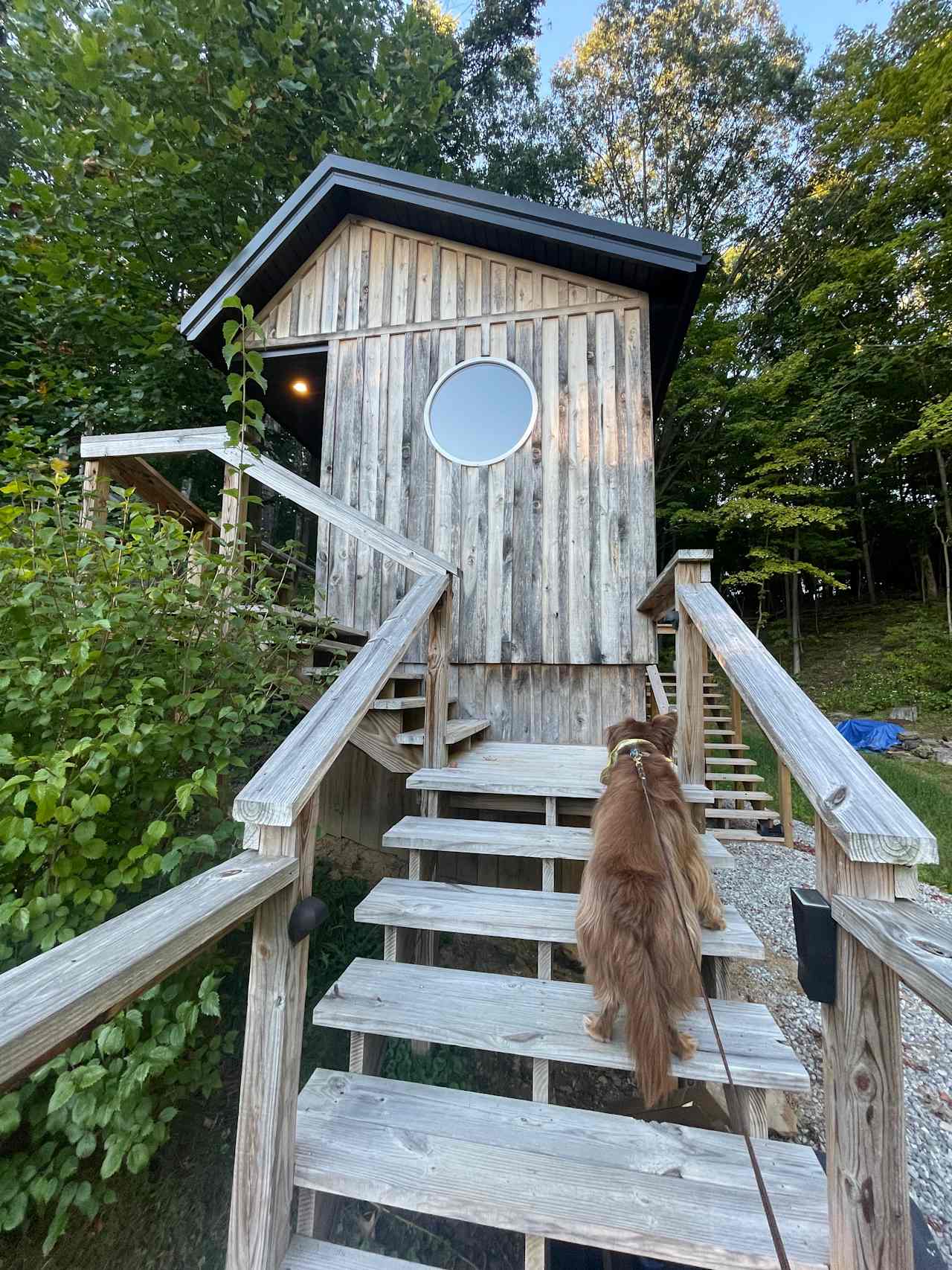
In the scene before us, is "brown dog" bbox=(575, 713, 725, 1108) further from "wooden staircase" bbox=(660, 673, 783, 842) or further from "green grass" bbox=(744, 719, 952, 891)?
"green grass" bbox=(744, 719, 952, 891)

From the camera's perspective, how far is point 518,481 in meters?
3.69

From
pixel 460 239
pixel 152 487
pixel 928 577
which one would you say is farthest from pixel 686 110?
pixel 152 487

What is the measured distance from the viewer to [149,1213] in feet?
4.89

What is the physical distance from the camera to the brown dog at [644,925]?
4.00 feet

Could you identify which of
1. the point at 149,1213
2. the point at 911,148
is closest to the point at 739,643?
the point at 149,1213

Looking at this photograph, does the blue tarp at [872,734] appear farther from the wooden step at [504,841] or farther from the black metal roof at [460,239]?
the wooden step at [504,841]

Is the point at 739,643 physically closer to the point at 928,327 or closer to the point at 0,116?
the point at 0,116

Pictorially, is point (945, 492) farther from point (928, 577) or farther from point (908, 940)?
point (908, 940)

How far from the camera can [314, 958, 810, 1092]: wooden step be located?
125 centimetres

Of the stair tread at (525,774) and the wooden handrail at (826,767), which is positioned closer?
the wooden handrail at (826,767)

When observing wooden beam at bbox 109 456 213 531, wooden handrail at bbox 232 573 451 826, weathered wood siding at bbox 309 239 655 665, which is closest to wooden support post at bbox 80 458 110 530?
wooden beam at bbox 109 456 213 531

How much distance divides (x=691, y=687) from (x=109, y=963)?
2.21 m

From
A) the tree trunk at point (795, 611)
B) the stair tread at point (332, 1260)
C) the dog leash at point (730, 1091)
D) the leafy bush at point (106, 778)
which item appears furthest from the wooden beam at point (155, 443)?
the tree trunk at point (795, 611)

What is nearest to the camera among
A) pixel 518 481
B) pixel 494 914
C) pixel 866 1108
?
pixel 866 1108
